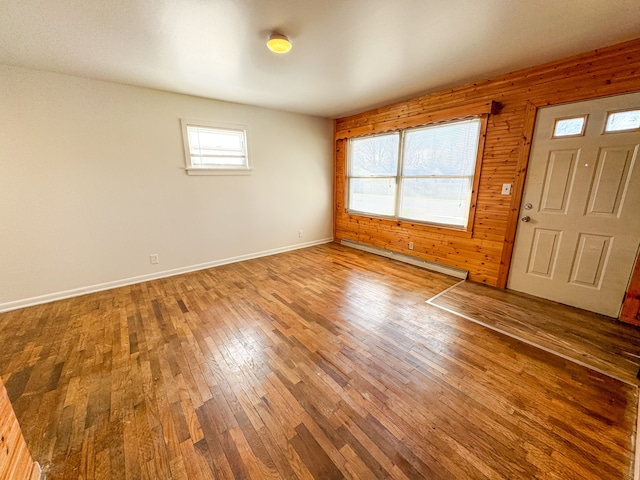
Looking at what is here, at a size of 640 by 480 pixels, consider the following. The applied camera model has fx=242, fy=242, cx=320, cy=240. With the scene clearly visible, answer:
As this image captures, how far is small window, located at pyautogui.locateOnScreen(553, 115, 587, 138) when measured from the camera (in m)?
2.49

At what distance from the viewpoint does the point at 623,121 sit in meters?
2.28

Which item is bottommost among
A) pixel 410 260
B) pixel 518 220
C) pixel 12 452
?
pixel 410 260

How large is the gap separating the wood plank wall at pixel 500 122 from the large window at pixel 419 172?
18cm

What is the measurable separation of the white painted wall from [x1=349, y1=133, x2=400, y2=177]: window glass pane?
1.44m

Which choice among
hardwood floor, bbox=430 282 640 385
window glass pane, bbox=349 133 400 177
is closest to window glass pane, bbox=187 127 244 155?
window glass pane, bbox=349 133 400 177

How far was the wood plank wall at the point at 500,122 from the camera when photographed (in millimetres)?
2318

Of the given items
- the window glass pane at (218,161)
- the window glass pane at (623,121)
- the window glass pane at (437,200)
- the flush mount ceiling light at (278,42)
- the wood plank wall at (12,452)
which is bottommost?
the wood plank wall at (12,452)

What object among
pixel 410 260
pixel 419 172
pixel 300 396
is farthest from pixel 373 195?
pixel 300 396

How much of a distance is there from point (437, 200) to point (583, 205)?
156 centimetres

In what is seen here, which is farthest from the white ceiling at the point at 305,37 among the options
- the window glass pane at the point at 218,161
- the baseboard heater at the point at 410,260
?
the baseboard heater at the point at 410,260

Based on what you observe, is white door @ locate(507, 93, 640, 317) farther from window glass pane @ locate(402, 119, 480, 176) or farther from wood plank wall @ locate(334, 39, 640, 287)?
window glass pane @ locate(402, 119, 480, 176)

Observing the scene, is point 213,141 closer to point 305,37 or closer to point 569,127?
point 305,37

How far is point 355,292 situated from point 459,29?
2.78 meters

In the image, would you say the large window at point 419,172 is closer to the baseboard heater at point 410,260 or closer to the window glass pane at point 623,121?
the baseboard heater at point 410,260
